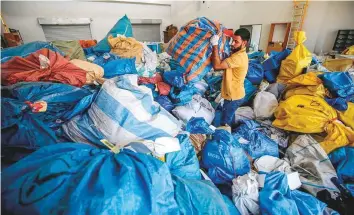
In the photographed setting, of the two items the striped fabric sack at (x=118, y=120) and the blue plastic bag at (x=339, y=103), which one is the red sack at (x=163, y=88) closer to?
the striped fabric sack at (x=118, y=120)

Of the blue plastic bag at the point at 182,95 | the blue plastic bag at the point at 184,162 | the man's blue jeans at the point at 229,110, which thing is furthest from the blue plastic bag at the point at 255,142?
the blue plastic bag at the point at 184,162

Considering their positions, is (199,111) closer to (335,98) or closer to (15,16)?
(335,98)

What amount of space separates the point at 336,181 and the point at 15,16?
6.82m

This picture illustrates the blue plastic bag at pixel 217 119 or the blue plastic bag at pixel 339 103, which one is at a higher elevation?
the blue plastic bag at pixel 339 103

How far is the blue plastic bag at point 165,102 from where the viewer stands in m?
1.90

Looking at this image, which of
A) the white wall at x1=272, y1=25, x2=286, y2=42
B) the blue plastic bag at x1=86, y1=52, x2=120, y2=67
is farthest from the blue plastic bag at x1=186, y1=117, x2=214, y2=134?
the white wall at x1=272, y1=25, x2=286, y2=42

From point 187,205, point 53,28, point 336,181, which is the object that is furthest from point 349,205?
point 53,28

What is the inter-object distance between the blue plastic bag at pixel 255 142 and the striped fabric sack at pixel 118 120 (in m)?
0.83

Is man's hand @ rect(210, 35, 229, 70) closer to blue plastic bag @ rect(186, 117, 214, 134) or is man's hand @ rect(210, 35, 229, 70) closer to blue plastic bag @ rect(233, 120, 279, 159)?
blue plastic bag @ rect(186, 117, 214, 134)

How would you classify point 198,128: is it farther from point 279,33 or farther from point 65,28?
point 279,33

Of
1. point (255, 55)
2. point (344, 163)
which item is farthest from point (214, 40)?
point (255, 55)

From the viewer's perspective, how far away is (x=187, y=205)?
802mm

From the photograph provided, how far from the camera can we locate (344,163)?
1534mm

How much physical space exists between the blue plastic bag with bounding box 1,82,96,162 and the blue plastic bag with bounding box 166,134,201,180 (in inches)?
23.2
